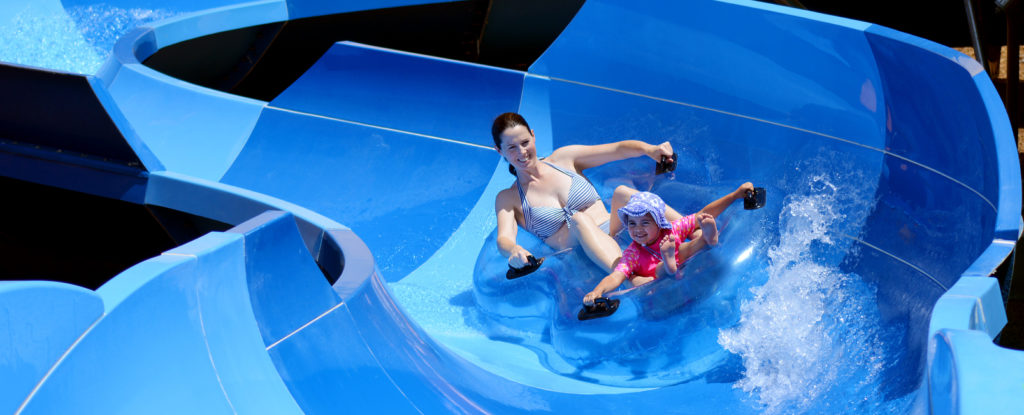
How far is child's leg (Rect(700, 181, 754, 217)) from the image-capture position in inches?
107

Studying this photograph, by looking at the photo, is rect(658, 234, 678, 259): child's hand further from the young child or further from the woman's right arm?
the woman's right arm

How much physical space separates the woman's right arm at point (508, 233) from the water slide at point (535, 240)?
11cm

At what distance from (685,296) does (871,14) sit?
4781 millimetres

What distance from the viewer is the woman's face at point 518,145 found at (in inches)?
126

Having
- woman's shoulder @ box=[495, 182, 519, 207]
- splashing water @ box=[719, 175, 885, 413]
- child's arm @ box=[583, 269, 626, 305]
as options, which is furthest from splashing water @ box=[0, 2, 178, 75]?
splashing water @ box=[719, 175, 885, 413]

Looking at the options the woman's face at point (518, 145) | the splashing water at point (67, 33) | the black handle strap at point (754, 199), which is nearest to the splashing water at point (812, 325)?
the black handle strap at point (754, 199)

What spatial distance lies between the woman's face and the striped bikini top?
187 millimetres

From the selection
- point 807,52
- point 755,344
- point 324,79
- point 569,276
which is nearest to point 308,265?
point 569,276

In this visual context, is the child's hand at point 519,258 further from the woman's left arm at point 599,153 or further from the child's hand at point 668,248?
the woman's left arm at point 599,153

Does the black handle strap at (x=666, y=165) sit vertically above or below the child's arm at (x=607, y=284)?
above

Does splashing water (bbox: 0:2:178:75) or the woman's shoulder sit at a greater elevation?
splashing water (bbox: 0:2:178:75)

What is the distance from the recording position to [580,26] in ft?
13.7

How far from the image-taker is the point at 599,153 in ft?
11.5

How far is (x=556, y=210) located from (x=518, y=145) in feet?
1.08
